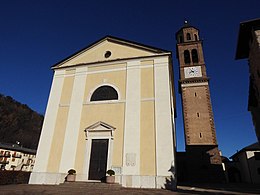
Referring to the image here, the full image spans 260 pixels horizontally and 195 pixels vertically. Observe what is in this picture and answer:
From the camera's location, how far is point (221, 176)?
60.2 ft

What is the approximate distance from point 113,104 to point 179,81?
46.2 ft

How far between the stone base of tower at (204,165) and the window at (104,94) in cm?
1188

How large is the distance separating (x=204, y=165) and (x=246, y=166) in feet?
43.2

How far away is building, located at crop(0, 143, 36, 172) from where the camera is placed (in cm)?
3403

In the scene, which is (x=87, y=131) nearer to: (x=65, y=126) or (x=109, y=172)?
(x=65, y=126)

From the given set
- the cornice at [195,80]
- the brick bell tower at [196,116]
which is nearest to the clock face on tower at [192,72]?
the brick bell tower at [196,116]

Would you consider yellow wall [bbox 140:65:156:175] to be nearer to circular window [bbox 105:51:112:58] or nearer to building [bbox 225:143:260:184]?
circular window [bbox 105:51:112:58]

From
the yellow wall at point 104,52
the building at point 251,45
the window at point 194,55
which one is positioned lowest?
the building at point 251,45

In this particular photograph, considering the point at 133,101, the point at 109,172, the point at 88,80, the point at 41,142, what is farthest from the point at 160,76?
the point at 41,142

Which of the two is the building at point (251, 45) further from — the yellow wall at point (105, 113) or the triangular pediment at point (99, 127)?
the triangular pediment at point (99, 127)

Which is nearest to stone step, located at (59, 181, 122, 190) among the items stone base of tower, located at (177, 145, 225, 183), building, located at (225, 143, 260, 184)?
stone base of tower, located at (177, 145, 225, 183)

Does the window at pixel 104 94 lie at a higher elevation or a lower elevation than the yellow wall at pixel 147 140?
higher

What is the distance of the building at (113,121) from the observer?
1084 centimetres

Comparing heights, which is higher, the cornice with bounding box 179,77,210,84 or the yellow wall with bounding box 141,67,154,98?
the cornice with bounding box 179,77,210,84
